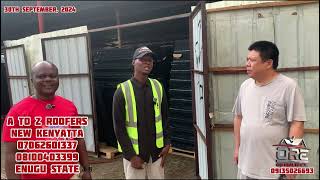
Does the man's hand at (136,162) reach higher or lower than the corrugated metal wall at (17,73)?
lower

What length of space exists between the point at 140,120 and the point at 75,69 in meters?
3.50

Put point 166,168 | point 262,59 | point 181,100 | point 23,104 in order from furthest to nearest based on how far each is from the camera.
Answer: point 181,100 < point 166,168 < point 262,59 < point 23,104

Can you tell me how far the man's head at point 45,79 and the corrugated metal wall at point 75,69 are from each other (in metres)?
3.39

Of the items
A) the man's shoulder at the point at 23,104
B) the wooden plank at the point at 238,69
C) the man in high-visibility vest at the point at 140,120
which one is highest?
the wooden plank at the point at 238,69

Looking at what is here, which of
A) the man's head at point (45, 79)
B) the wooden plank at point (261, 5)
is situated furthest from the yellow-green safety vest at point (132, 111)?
the wooden plank at point (261, 5)

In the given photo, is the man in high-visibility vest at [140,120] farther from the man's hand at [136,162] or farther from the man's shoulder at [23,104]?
the man's shoulder at [23,104]

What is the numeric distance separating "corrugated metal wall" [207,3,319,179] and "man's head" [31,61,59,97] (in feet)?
6.14

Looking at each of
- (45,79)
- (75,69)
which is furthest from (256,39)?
(75,69)

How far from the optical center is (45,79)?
257cm

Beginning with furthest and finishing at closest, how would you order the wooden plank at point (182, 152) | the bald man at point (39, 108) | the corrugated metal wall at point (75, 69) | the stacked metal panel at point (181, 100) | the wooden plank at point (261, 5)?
1. the corrugated metal wall at point (75, 69)
2. the wooden plank at point (182, 152)
3. the stacked metal panel at point (181, 100)
4. the wooden plank at point (261, 5)
5. the bald man at point (39, 108)

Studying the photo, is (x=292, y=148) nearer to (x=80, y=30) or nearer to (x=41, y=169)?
(x=41, y=169)

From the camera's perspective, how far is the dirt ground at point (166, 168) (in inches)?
206

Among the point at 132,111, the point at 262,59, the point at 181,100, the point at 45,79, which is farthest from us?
the point at 181,100

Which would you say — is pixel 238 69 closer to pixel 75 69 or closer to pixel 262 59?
pixel 262 59
